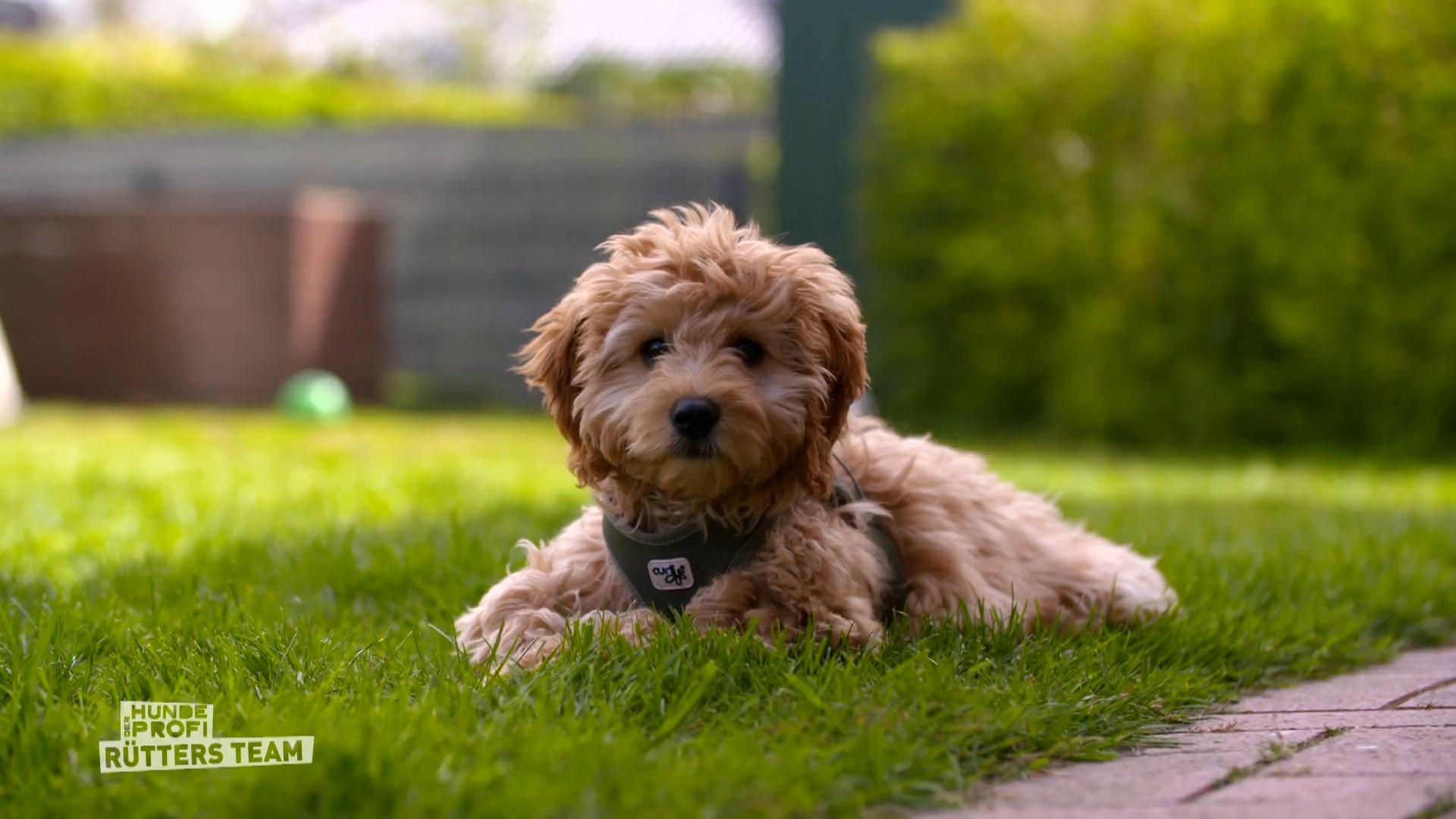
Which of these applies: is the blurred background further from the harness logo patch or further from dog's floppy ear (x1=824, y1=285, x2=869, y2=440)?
the harness logo patch

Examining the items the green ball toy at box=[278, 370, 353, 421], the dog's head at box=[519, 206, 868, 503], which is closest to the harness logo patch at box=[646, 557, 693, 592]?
the dog's head at box=[519, 206, 868, 503]

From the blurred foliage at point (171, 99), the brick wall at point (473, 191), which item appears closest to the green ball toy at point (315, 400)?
the brick wall at point (473, 191)

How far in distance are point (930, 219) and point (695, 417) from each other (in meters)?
10.5

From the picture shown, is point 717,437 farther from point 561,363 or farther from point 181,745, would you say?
point 181,745

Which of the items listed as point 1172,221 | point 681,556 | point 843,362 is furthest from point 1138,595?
point 1172,221

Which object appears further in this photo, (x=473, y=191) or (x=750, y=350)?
(x=473, y=191)

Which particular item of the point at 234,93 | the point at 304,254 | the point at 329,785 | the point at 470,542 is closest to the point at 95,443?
the point at 304,254

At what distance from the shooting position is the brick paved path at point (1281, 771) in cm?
283

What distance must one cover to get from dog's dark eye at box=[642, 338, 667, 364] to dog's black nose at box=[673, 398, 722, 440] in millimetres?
232

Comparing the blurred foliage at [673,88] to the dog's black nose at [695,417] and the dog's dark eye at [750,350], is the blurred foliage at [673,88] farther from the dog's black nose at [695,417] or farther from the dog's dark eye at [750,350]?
the dog's black nose at [695,417]

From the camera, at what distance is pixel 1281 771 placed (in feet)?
10.1

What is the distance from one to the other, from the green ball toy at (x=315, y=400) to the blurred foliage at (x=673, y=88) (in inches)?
267

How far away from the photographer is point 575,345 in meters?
3.89

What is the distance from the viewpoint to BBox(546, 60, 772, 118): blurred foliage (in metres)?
20.7
